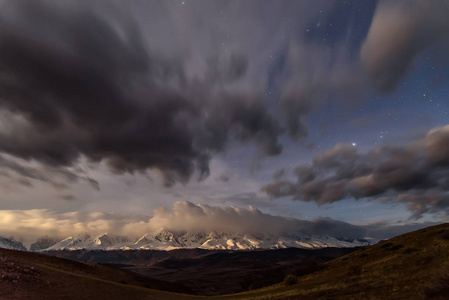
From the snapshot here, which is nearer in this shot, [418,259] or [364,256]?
[418,259]

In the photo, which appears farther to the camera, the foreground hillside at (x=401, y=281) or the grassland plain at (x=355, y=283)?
the grassland plain at (x=355, y=283)

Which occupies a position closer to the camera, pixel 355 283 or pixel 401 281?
pixel 401 281

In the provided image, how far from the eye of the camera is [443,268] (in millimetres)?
28891

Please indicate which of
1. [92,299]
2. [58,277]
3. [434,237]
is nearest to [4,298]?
[92,299]

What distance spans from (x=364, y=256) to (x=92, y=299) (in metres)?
53.4

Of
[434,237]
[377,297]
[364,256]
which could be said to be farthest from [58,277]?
[434,237]

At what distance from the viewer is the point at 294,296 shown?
112 ft

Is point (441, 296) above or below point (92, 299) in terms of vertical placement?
above

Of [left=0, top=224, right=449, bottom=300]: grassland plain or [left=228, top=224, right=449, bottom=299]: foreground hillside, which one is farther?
[left=0, top=224, right=449, bottom=300]: grassland plain

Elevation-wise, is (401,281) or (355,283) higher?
(401,281)

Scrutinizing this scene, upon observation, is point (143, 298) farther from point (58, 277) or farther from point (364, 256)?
point (364, 256)

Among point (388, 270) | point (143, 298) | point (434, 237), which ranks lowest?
point (143, 298)

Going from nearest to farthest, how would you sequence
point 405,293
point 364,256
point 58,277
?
1. point 405,293
2. point 58,277
3. point 364,256

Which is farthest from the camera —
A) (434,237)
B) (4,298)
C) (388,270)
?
(434,237)
